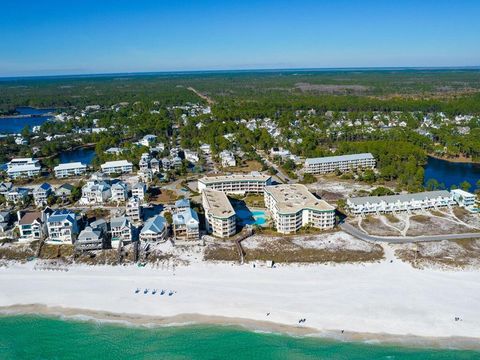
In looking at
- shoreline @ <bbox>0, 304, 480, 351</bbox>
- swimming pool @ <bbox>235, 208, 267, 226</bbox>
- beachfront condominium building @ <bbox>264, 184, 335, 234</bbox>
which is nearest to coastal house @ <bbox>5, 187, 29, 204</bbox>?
shoreline @ <bbox>0, 304, 480, 351</bbox>

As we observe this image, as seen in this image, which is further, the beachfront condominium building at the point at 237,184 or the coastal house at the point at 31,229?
the beachfront condominium building at the point at 237,184

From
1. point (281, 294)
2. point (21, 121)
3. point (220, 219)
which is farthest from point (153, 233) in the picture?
point (21, 121)

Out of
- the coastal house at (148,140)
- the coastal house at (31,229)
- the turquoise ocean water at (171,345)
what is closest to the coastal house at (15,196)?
the coastal house at (31,229)

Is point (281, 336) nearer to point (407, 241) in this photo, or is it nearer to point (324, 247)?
point (324, 247)

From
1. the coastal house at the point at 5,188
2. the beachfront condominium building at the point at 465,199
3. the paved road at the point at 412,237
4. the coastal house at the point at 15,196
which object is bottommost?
the paved road at the point at 412,237

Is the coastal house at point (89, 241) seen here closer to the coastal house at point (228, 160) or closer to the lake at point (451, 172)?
the coastal house at point (228, 160)

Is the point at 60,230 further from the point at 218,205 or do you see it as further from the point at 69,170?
the point at 69,170
